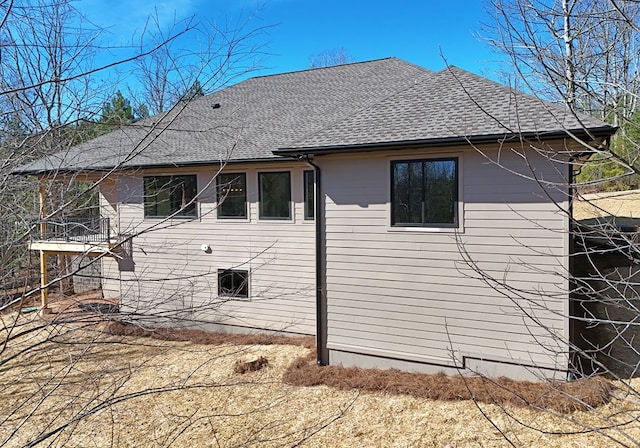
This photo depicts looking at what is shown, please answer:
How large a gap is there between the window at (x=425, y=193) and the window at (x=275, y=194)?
114 inches

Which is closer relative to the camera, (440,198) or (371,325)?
(440,198)

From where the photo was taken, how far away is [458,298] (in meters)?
6.92

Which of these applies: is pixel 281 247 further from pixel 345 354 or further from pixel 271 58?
pixel 271 58

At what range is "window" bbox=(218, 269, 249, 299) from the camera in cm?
992

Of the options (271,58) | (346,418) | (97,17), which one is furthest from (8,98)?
(346,418)

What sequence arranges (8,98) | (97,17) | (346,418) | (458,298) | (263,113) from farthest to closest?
1. (263,113)
2. (458,298)
3. (346,418)
4. (97,17)
5. (8,98)

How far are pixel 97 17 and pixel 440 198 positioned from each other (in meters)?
5.42

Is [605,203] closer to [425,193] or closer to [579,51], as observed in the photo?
[425,193]

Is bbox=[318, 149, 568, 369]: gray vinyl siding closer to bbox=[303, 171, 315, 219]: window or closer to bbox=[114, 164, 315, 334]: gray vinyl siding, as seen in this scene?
bbox=[303, 171, 315, 219]: window

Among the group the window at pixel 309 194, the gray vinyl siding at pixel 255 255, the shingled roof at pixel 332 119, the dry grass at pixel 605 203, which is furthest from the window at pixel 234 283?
the dry grass at pixel 605 203

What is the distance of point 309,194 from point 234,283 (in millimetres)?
2796

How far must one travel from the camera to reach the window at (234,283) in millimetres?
9922

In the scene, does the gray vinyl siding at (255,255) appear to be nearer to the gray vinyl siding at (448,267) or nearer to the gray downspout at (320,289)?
the gray downspout at (320,289)

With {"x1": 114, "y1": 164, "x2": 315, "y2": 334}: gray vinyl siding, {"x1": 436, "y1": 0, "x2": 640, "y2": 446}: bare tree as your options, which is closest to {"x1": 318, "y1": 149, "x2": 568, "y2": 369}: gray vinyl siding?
{"x1": 114, "y1": 164, "x2": 315, "y2": 334}: gray vinyl siding
